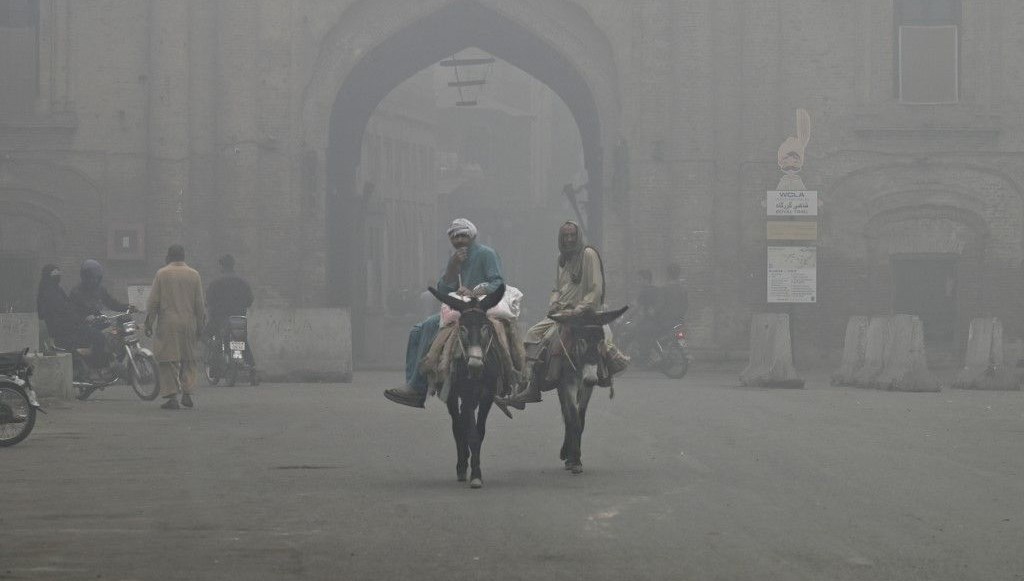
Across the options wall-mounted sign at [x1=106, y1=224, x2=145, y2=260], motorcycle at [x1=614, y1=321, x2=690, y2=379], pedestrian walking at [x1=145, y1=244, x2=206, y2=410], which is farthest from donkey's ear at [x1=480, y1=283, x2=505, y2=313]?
wall-mounted sign at [x1=106, y1=224, x2=145, y2=260]

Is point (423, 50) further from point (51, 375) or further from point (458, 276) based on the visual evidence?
point (458, 276)

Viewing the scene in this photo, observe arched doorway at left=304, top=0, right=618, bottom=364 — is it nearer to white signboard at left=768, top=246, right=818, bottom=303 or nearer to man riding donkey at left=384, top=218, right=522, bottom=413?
white signboard at left=768, top=246, right=818, bottom=303

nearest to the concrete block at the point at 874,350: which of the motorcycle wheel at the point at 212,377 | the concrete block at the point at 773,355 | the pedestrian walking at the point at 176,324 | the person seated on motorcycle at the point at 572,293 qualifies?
the concrete block at the point at 773,355

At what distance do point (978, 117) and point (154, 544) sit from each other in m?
20.6

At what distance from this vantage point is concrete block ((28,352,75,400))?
51.2 feet

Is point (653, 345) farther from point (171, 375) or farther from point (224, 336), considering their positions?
point (171, 375)

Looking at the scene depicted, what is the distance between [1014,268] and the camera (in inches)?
974

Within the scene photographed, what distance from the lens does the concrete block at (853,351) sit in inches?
778

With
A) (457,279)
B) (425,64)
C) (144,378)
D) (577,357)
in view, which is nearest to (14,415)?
(457,279)

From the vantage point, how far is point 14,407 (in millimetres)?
11328

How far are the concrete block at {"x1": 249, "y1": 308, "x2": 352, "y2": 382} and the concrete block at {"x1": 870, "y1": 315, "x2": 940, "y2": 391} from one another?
7.21 m

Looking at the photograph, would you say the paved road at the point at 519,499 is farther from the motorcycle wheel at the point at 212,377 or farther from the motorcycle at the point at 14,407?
the motorcycle wheel at the point at 212,377

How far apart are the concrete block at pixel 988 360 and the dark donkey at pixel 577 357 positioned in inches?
418

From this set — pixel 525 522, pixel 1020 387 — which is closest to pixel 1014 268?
pixel 1020 387
